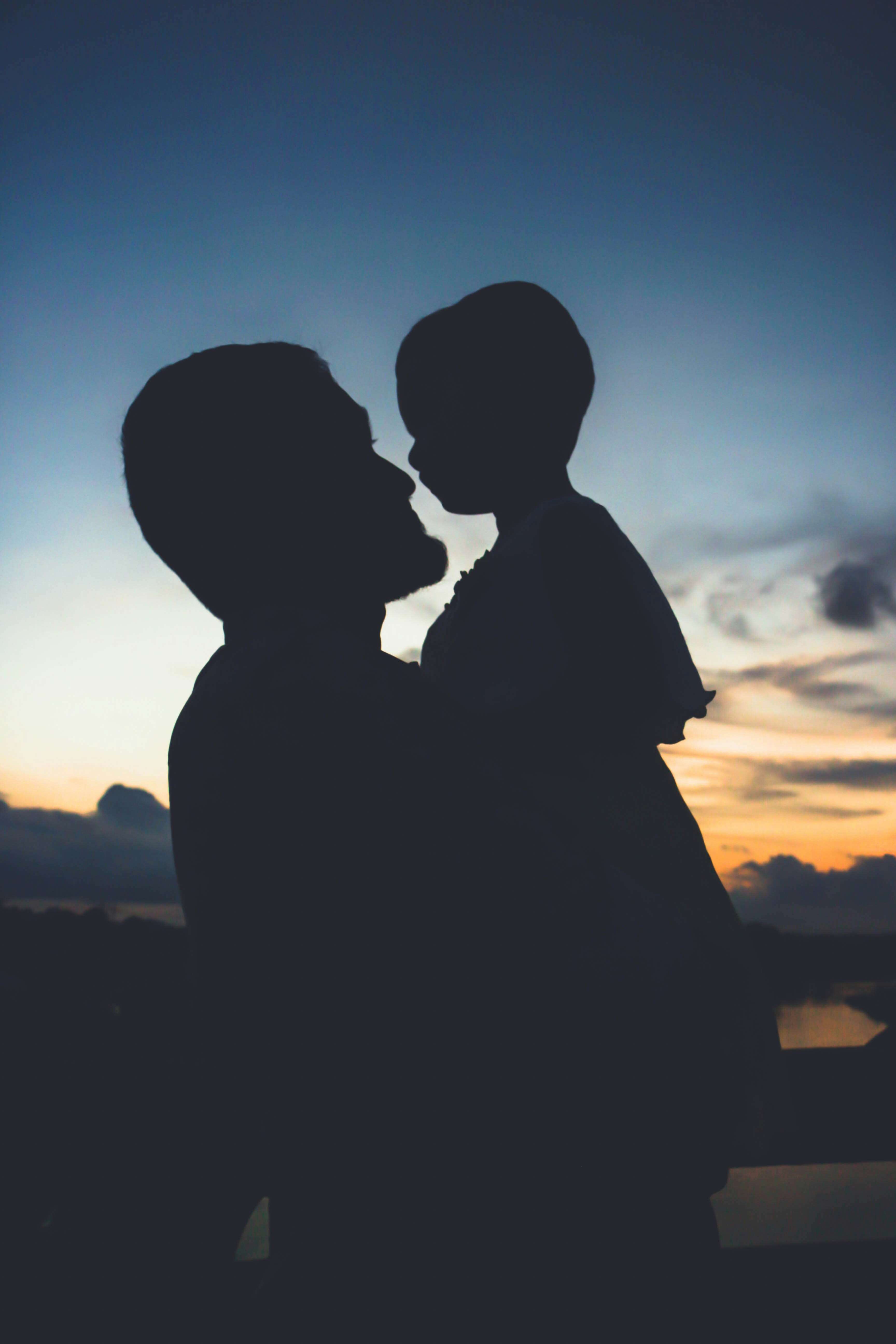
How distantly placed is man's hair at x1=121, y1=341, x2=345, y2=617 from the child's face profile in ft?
1.62

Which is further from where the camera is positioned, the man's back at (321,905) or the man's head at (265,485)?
the man's head at (265,485)

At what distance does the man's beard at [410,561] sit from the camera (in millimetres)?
1188

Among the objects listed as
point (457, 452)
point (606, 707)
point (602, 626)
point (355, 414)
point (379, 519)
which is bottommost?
point (606, 707)

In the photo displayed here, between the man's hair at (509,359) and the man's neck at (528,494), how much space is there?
0.10 m

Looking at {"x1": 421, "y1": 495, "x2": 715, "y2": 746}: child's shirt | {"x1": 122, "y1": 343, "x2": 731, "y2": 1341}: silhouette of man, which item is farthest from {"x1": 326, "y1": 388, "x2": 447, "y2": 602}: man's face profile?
{"x1": 122, "y1": 343, "x2": 731, "y2": 1341}: silhouette of man

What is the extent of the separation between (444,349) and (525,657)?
3.15 ft

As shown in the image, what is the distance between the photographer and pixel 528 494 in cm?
168

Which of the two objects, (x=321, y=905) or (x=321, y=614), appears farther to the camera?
(x=321, y=614)

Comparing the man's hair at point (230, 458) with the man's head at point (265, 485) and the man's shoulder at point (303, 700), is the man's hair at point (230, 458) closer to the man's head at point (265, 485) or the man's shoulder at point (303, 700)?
the man's head at point (265, 485)

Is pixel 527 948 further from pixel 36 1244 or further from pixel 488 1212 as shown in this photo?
pixel 36 1244

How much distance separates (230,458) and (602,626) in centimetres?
67

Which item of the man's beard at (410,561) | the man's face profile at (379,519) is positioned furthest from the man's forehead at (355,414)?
the man's beard at (410,561)

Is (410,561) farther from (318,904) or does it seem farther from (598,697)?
(318,904)

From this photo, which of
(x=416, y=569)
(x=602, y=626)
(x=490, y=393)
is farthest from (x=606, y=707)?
(x=490, y=393)
